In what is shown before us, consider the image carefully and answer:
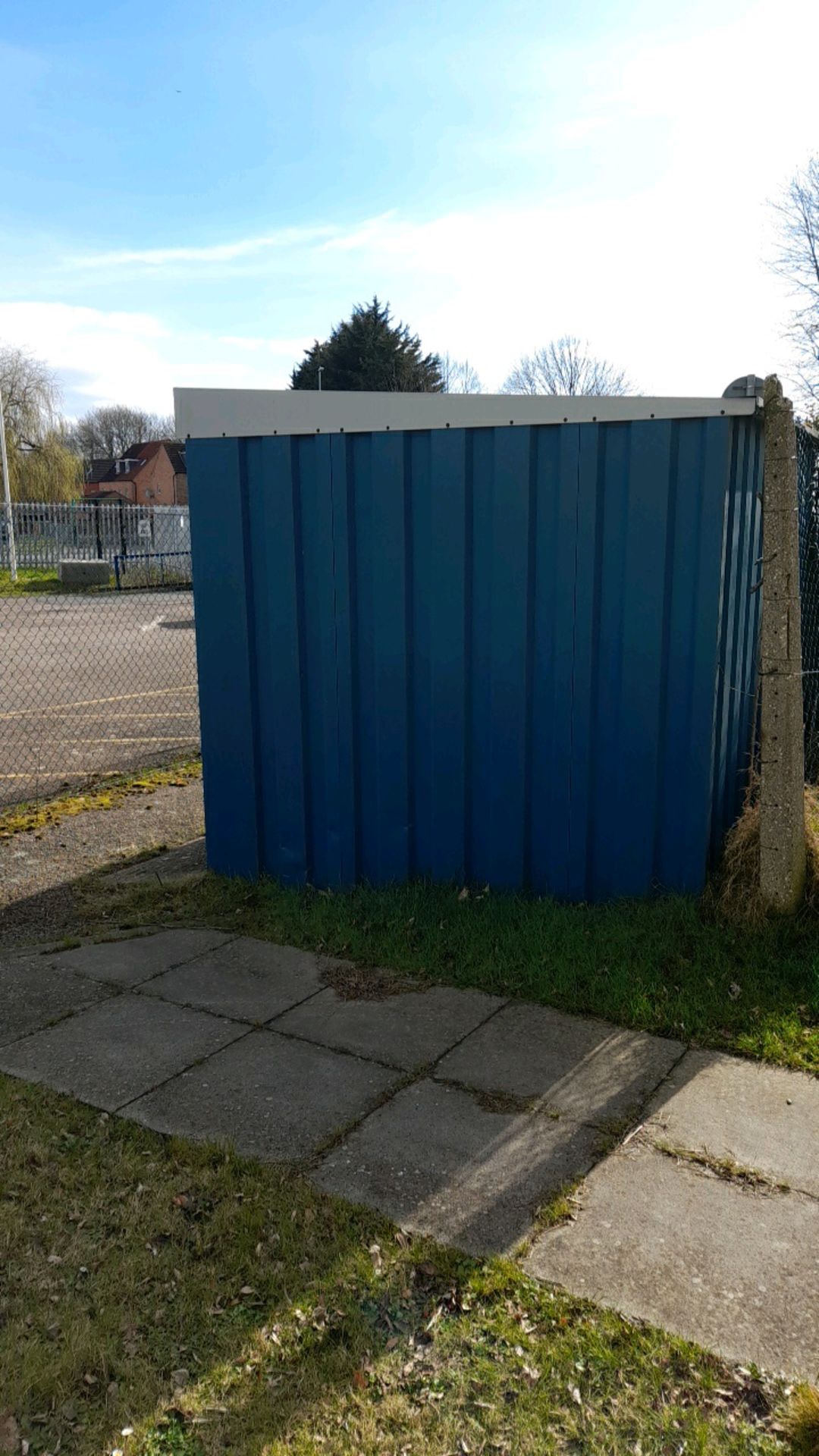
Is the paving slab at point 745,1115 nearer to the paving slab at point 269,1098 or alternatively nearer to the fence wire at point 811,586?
the paving slab at point 269,1098

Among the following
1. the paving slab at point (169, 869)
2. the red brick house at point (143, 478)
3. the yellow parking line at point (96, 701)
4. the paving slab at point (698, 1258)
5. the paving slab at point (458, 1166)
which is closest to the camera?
the paving slab at point (698, 1258)

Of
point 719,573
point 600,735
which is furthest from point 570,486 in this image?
point 600,735

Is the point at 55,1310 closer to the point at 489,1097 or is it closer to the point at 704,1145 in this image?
the point at 489,1097

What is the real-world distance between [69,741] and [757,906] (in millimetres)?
6497

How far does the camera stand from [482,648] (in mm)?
4711

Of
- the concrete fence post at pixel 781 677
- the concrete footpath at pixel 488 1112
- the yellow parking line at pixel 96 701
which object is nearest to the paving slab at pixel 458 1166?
the concrete footpath at pixel 488 1112

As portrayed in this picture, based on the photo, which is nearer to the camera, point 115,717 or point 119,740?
point 119,740

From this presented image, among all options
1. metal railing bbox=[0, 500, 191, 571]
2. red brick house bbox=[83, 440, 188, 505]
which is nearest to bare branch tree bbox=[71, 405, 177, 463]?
red brick house bbox=[83, 440, 188, 505]

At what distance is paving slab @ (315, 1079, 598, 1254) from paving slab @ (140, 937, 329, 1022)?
2.95ft

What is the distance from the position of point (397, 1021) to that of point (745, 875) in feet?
5.48

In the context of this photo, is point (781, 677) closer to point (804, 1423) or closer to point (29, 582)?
point (804, 1423)

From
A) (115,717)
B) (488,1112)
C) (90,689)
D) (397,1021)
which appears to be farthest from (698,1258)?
(90,689)

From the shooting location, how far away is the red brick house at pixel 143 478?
209ft

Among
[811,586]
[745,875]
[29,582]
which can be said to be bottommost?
[745,875]
